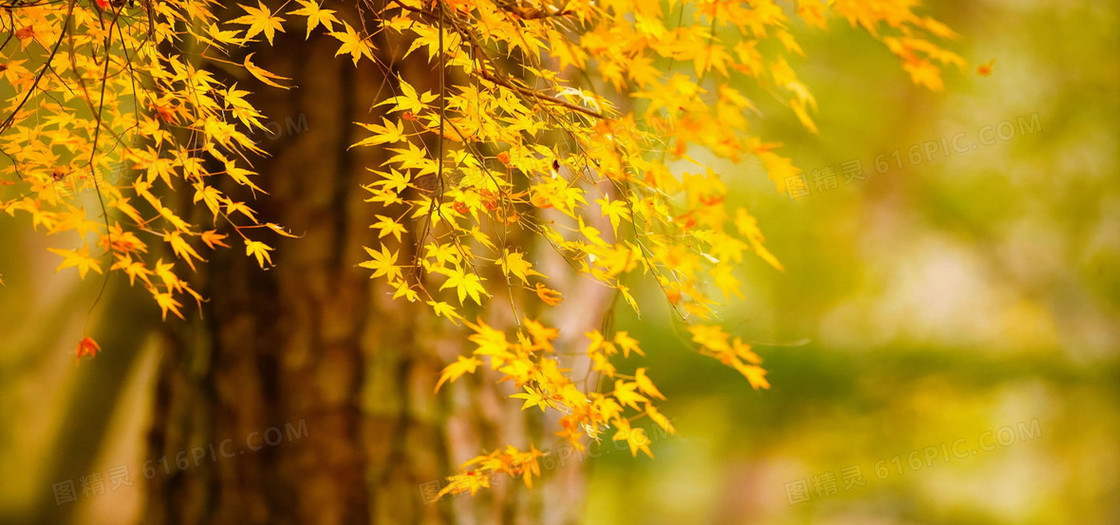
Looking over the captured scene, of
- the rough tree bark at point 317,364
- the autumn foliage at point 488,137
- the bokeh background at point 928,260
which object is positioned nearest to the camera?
the autumn foliage at point 488,137

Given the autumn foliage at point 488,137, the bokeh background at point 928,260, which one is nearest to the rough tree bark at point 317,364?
the autumn foliage at point 488,137

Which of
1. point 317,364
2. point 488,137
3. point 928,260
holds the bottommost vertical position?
point 928,260

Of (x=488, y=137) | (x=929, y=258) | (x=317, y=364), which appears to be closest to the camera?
(x=488, y=137)

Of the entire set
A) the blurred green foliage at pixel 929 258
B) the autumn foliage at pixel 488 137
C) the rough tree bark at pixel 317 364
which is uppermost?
the autumn foliage at pixel 488 137

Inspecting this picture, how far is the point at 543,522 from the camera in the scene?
6.57 feet

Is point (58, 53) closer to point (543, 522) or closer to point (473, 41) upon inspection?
point (473, 41)

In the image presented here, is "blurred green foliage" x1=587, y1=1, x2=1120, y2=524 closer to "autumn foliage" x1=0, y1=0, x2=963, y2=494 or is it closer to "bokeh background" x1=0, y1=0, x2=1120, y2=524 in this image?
"bokeh background" x1=0, y1=0, x2=1120, y2=524

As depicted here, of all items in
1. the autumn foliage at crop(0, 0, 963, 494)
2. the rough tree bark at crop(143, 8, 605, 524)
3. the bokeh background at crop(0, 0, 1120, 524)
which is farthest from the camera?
the bokeh background at crop(0, 0, 1120, 524)

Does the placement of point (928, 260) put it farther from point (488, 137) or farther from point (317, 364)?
point (317, 364)

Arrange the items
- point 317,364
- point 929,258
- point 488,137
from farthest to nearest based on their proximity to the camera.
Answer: point 929,258 → point 317,364 → point 488,137

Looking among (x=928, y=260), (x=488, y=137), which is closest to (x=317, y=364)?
(x=488, y=137)

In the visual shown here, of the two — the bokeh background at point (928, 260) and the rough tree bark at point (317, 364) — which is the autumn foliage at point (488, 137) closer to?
the rough tree bark at point (317, 364)

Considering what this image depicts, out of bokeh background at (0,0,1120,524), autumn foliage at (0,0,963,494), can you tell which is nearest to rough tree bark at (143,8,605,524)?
autumn foliage at (0,0,963,494)

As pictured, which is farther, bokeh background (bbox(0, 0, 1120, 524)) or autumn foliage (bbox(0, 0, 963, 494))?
bokeh background (bbox(0, 0, 1120, 524))
